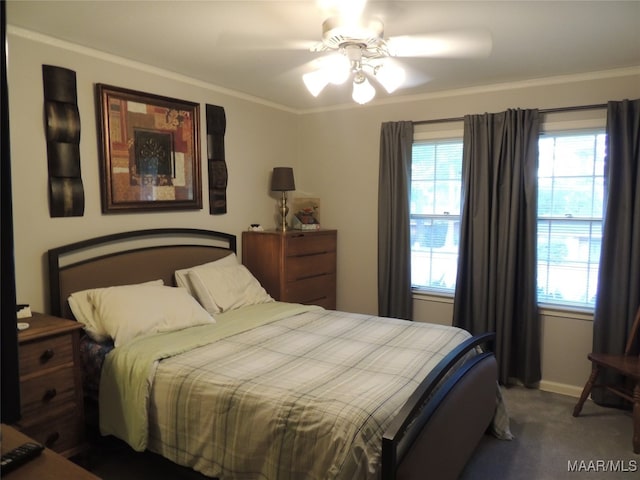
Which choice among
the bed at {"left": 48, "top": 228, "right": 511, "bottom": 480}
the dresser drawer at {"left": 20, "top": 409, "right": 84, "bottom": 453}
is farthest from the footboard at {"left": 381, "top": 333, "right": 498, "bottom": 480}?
the dresser drawer at {"left": 20, "top": 409, "right": 84, "bottom": 453}

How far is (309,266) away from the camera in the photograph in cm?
397

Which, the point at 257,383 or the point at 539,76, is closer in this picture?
the point at 257,383

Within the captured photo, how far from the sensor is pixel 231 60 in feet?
9.62

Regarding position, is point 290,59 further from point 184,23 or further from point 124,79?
point 124,79

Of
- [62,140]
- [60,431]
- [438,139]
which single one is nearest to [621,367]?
[438,139]

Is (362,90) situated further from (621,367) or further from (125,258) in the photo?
(621,367)

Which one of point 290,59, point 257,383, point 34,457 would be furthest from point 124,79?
point 34,457

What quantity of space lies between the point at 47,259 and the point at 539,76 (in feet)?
11.8

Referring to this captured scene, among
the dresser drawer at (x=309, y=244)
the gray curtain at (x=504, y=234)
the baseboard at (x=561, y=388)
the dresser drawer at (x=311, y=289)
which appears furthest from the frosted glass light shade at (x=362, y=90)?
the baseboard at (x=561, y=388)

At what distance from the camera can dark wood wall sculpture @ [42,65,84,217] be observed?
2543mm

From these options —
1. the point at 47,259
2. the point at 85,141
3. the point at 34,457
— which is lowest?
the point at 34,457

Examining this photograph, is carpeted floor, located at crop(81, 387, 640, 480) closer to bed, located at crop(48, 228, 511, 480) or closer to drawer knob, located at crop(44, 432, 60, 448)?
bed, located at crop(48, 228, 511, 480)

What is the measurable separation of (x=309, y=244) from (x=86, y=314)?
1.95 m

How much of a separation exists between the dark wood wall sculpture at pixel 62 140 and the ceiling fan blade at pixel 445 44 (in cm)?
192
